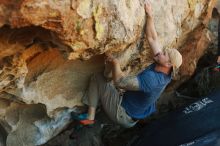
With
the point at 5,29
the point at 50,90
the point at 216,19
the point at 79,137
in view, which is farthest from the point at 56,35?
the point at 216,19

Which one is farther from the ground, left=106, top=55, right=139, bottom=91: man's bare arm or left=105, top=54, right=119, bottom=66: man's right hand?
left=105, top=54, right=119, bottom=66: man's right hand

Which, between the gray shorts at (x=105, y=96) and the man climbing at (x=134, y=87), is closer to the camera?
the man climbing at (x=134, y=87)

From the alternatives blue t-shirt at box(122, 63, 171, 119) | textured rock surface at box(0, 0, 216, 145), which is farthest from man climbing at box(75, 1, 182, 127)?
textured rock surface at box(0, 0, 216, 145)

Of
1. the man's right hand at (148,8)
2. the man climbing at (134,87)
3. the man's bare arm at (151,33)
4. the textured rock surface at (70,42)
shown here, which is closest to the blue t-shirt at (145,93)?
the man climbing at (134,87)

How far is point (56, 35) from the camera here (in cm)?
358

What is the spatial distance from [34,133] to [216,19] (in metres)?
3.68

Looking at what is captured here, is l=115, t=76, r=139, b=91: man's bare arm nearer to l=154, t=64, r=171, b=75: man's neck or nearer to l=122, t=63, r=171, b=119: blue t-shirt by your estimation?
l=122, t=63, r=171, b=119: blue t-shirt

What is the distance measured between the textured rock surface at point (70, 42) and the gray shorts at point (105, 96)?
3.8 inches

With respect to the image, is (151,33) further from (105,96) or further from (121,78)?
(105,96)

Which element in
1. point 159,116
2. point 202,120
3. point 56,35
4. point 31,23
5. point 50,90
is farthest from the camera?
point 159,116

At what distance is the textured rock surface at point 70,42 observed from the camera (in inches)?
135

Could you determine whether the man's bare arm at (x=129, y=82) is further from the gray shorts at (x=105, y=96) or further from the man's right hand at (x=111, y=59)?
the gray shorts at (x=105, y=96)

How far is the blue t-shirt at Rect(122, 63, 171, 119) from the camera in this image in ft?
15.4

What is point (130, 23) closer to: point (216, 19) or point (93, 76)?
point (93, 76)
